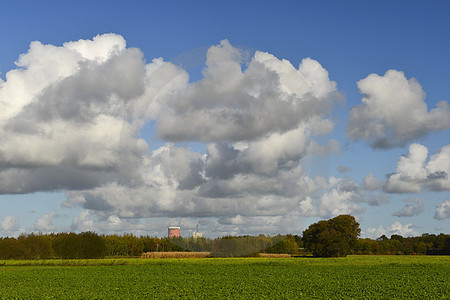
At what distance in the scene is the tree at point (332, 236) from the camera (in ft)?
472

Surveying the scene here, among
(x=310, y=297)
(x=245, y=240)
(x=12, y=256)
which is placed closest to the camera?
(x=310, y=297)

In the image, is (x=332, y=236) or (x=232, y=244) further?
(x=232, y=244)

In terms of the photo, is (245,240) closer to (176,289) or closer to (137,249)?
(137,249)

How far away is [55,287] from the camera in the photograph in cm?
6144

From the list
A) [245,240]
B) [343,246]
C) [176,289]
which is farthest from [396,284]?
[245,240]

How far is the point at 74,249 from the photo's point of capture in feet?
497

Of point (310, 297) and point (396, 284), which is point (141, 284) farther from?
point (396, 284)

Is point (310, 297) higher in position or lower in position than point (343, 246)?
lower

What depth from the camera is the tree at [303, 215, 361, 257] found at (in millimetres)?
143875

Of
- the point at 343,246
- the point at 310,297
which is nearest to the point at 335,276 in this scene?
the point at 310,297

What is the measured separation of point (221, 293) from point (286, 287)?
9.80 metres

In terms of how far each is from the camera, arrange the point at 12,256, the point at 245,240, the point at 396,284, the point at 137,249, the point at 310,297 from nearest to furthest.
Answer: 1. the point at 310,297
2. the point at 396,284
3. the point at 12,256
4. the point at 245,240
5. the point at 137,249

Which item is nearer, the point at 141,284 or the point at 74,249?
the point at 141,284

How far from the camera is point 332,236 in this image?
14438 centimetres
